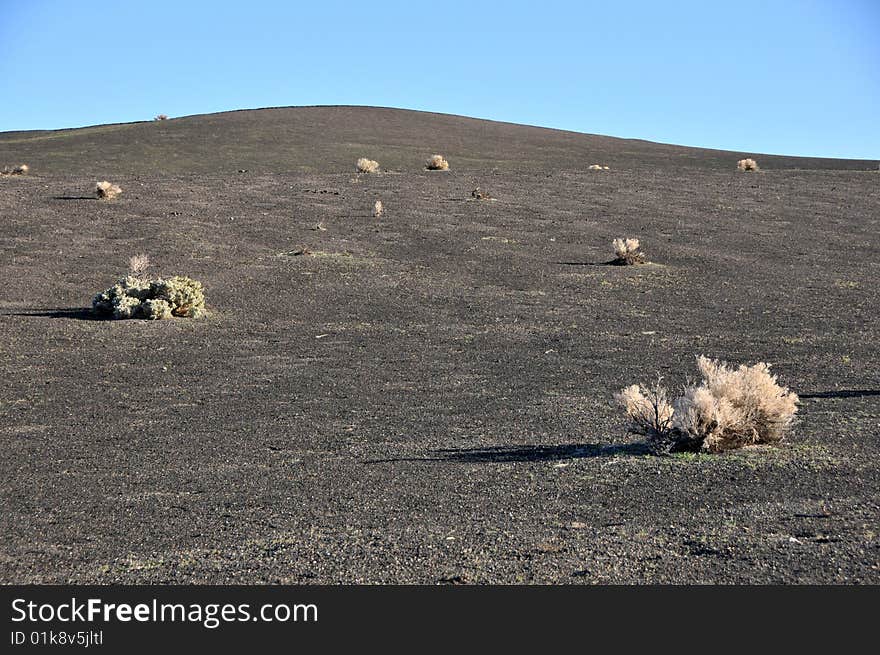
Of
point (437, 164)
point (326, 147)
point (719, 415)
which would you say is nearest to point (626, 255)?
point (719, 415)

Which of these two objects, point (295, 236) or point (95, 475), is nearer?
point (95, 475)

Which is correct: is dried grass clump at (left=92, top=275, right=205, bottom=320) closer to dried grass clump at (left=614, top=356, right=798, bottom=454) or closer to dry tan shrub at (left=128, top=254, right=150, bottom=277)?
dry tan shrub at (left=128, top=254, right=150, bottom=277)

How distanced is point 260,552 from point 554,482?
2600 millimetres

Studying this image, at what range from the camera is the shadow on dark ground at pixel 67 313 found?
54.4 feet

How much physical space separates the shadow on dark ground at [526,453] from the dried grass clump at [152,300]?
9499 millimetres

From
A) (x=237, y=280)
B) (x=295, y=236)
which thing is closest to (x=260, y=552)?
(x=237, y=280)

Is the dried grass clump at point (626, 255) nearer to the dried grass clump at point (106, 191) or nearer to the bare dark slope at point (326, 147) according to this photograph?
the dried grass clump at point (106, 191)

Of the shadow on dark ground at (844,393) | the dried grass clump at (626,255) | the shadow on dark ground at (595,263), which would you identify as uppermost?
the dried grass clump at (626,255)

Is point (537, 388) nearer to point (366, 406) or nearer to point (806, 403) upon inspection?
point (366, 406)

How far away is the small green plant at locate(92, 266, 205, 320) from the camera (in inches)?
653

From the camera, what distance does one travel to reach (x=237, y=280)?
65.4 ft

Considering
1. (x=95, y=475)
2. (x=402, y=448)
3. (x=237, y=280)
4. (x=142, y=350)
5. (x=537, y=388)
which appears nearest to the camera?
(x=95, y=475)

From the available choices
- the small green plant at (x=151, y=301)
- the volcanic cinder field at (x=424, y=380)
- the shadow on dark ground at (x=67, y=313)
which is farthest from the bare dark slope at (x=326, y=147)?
the small green plant at (x=151, y=301)

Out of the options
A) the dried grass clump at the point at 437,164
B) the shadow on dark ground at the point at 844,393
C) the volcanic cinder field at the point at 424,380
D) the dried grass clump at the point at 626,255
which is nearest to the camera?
the volcanic cinder field at the point at 424,380
